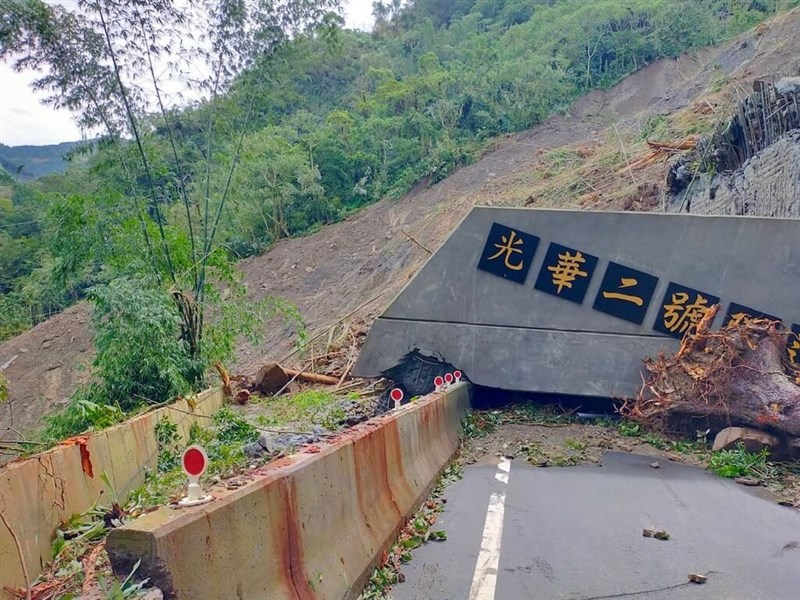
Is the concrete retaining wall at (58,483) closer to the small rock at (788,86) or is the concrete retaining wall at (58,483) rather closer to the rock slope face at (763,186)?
the rock slope face at (763,186)

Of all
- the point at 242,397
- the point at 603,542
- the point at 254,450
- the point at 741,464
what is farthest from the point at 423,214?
the point at 603,542

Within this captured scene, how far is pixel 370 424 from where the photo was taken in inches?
212

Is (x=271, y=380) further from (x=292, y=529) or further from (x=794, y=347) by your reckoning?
(x=292, y=529)

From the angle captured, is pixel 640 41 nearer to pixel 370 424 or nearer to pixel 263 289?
pixel 263 289

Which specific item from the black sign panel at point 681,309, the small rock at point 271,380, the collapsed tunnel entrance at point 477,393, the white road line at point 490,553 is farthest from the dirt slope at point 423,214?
the white road line at point 490,553

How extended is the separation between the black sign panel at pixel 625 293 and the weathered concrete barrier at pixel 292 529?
235 inches

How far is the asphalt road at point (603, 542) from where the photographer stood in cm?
427

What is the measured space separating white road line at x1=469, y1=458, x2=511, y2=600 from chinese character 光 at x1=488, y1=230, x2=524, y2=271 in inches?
205

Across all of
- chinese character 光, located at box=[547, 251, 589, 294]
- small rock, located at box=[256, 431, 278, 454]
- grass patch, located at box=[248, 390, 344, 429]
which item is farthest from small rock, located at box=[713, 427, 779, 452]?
small rock, located at box=[256, 431, 278, 454]

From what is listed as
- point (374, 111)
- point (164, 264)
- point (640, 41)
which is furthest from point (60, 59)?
point (640, 41)

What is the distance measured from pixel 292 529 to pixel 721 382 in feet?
25.5

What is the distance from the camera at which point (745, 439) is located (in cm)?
873

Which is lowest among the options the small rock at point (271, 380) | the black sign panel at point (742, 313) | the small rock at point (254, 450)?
the small rock at point (271, 380)

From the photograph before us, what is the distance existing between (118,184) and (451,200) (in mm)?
22850
